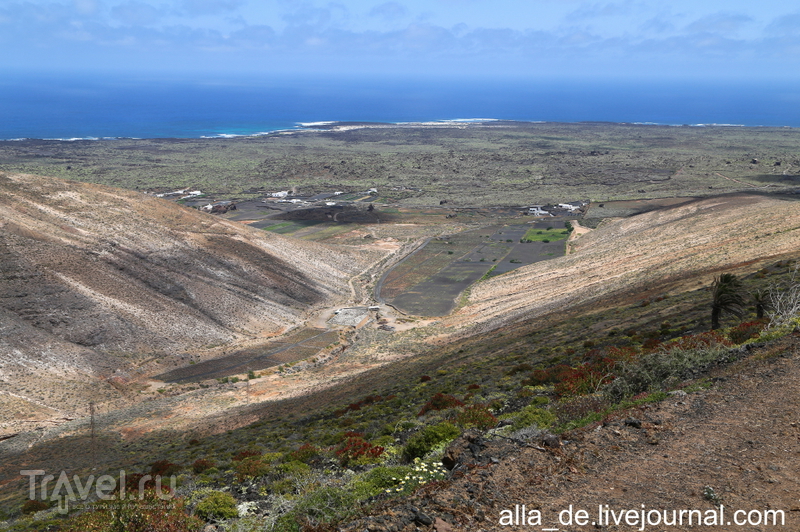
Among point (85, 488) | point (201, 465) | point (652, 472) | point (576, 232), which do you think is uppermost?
point (652, 472)

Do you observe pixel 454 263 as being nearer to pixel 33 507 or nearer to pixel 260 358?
pixel 260 358

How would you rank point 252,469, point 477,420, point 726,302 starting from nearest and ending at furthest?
1. point 477,420
2. point 252,469
3. point 726,302

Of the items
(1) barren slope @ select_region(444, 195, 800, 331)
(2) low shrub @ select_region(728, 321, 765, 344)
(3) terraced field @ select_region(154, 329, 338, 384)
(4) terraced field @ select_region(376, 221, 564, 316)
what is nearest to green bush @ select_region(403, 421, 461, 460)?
(2) low shrub @ select_region(728, 321, 765, 344)

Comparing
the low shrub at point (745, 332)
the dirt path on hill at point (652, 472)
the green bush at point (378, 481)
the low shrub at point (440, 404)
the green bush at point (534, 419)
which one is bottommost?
the low shrub at point (440, 404)

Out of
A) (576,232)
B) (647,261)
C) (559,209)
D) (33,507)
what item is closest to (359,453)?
(33,507)

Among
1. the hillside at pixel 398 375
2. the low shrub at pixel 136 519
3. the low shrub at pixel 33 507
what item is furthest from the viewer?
the low shrub at pixel 33 507

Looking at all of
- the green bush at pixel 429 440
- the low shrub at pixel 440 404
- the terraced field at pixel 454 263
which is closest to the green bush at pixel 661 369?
the green bush at pixel 429 440

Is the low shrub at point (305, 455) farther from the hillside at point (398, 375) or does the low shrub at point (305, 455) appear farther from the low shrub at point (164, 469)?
the low shrub at point (164, 469)

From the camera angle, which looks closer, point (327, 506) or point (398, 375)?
point (327, 506)
